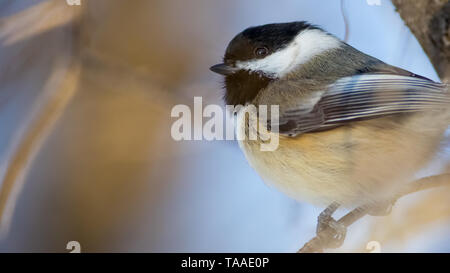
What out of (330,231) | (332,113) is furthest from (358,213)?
(332,113)

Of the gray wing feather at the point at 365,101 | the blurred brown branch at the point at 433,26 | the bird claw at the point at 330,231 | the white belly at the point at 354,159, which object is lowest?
the bird claw at the point at 330,231

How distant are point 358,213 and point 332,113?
0.26m

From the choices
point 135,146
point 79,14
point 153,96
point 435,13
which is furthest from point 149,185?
point 435,13

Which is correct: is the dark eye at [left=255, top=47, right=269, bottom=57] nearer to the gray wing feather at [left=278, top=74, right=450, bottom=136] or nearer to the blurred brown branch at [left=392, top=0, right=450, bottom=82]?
the gray wing feather at [left=278, top=74, right=450, bottom=136]

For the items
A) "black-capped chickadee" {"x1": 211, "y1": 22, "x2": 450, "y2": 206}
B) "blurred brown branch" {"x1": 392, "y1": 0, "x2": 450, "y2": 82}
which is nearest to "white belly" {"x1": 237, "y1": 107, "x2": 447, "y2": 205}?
"black-capped chickadee" {"x1": 211, "y1": 22, "x2": 450, "y2": 206}

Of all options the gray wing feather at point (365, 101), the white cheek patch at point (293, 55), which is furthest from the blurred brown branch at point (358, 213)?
the white cheek patch at point (293, 55)

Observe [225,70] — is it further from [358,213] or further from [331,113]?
[358,213]

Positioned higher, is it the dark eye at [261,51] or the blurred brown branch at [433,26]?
the dark eye at [261,51]

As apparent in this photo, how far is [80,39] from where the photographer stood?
1332 mm

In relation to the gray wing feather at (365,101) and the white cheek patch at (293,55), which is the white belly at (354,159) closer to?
the gray wing feather at (365,101)

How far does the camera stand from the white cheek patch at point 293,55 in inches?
48.4

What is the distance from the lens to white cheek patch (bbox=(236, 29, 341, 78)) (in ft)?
4.03

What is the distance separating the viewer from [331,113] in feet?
3.74

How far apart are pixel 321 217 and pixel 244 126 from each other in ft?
0.94
